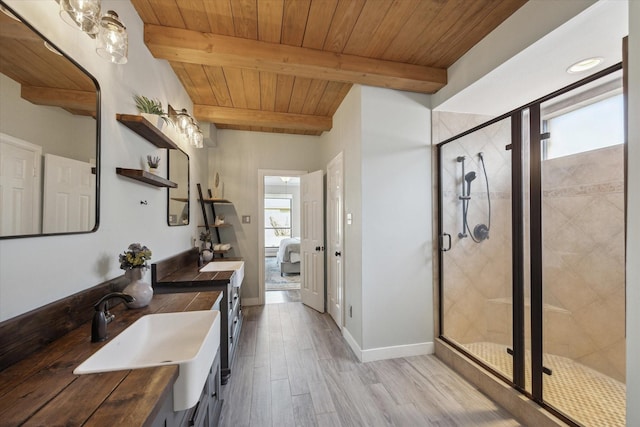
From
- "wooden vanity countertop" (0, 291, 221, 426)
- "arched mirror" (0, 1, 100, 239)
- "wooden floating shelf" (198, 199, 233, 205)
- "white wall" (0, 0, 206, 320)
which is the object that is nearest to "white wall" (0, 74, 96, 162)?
"arched mirror" (0, 1, 100, 239)

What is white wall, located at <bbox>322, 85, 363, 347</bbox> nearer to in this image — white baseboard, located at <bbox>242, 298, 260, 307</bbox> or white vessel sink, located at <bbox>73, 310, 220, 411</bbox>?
white vessel sink, located at <bbox>73, 310, 220, 411</bbox>

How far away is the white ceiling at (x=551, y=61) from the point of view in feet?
4.58

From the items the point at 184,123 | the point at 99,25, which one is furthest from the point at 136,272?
the point at 184,123

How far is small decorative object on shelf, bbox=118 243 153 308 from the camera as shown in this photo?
1375 millimetres

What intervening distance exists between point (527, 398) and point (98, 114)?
3059 millimetres

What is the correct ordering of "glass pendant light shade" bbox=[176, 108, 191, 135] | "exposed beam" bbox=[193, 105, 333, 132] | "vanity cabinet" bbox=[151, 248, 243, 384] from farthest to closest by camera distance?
"exposed beam" bbox=[193, 105, 333, 132] < "glass pendant light shade" bbox=[176, 108, 191, 135] < "vanity cabinet" bbox=[151, 248, 243, 384]

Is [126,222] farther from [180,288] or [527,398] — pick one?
[527,398]

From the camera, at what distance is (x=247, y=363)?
2.33 metres

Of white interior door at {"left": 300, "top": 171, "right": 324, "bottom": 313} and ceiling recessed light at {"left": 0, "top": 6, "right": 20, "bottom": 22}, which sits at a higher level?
ceiling recessed light at {"left": 0, "top": 6, "right": 20, "bottom": 22}

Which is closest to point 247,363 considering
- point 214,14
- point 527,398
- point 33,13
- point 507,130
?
point 527,398

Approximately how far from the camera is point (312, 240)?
3793 mm

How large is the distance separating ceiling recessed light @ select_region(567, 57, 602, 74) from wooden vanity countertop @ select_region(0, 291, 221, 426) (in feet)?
9.52

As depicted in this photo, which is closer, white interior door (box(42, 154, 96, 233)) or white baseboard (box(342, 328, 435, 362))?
white interior door (box(42, 154, 96, 233))

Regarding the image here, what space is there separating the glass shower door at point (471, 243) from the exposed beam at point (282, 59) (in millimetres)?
751
